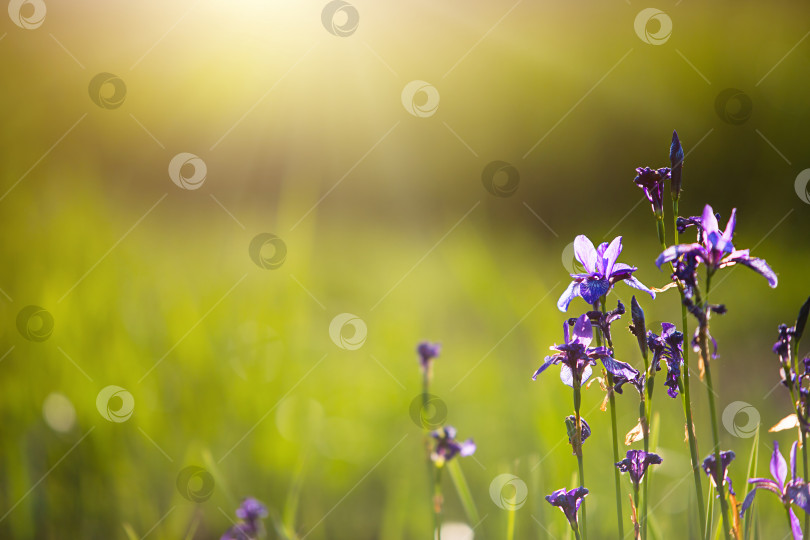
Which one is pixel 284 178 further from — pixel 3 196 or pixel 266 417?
pixel 266 417

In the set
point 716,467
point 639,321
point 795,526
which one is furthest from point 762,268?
point 795,526

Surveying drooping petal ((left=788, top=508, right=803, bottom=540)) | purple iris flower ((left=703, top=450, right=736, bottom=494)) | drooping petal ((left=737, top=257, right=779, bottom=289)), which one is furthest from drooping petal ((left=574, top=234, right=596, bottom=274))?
drooping petal ((left=788, top=508, right=803, bottom=540))

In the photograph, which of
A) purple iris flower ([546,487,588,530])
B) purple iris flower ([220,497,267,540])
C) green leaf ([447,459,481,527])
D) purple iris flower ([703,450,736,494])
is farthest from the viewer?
green leaf ([447,459,481,527])

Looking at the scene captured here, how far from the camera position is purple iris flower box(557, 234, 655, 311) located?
887 mm

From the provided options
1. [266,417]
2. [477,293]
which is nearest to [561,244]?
[477,293]

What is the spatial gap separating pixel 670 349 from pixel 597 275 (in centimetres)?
16

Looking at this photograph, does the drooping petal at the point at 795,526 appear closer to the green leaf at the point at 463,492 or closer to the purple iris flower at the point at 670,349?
the purple iris flower at the point at 670,349

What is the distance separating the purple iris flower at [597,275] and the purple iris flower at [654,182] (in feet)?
0.24

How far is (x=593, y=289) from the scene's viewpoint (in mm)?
886

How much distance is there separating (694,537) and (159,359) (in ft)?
5.99

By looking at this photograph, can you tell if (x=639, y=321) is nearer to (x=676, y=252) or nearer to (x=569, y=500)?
(x=676, y=252)

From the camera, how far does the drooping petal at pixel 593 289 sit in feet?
2.88

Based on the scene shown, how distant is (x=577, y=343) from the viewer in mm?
914

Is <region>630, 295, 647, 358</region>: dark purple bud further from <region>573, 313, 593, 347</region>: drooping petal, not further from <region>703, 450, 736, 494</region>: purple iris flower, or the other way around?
<region>703, 450, 736, 494</region>: purple iris flower
